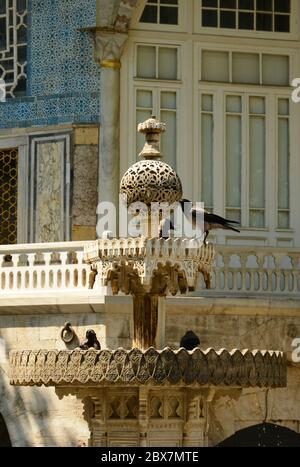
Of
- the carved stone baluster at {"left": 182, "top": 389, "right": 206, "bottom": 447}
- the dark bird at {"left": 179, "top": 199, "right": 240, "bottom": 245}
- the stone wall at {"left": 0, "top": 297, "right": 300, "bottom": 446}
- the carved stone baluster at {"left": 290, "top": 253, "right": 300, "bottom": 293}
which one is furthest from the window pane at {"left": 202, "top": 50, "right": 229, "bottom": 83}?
the carved stone baluster at {"left": 182, "top": 389, "right": 206, "bottom": 447}

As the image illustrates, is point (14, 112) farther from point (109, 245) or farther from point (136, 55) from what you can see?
point (109, 245)

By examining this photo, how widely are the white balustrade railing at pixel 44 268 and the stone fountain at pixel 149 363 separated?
608cm

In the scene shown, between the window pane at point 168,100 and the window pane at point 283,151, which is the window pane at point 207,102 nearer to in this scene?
the window pane at point 168,100

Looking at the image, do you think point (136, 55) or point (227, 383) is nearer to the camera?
point (227, 383)

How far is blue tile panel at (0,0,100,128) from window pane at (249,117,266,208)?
2.26 meters

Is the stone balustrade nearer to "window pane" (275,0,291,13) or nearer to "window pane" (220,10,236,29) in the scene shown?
"window pane" (220,10,236,29)

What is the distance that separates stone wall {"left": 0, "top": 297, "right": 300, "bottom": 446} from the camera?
2431cm

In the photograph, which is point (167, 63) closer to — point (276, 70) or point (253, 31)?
point (253, 31)

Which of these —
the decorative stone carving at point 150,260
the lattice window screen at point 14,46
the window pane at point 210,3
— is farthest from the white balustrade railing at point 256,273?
the decorative stone carving at point 150,260

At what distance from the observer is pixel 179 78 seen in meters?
27.4

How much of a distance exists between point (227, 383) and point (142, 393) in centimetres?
81

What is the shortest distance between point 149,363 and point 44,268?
7.64 metres
